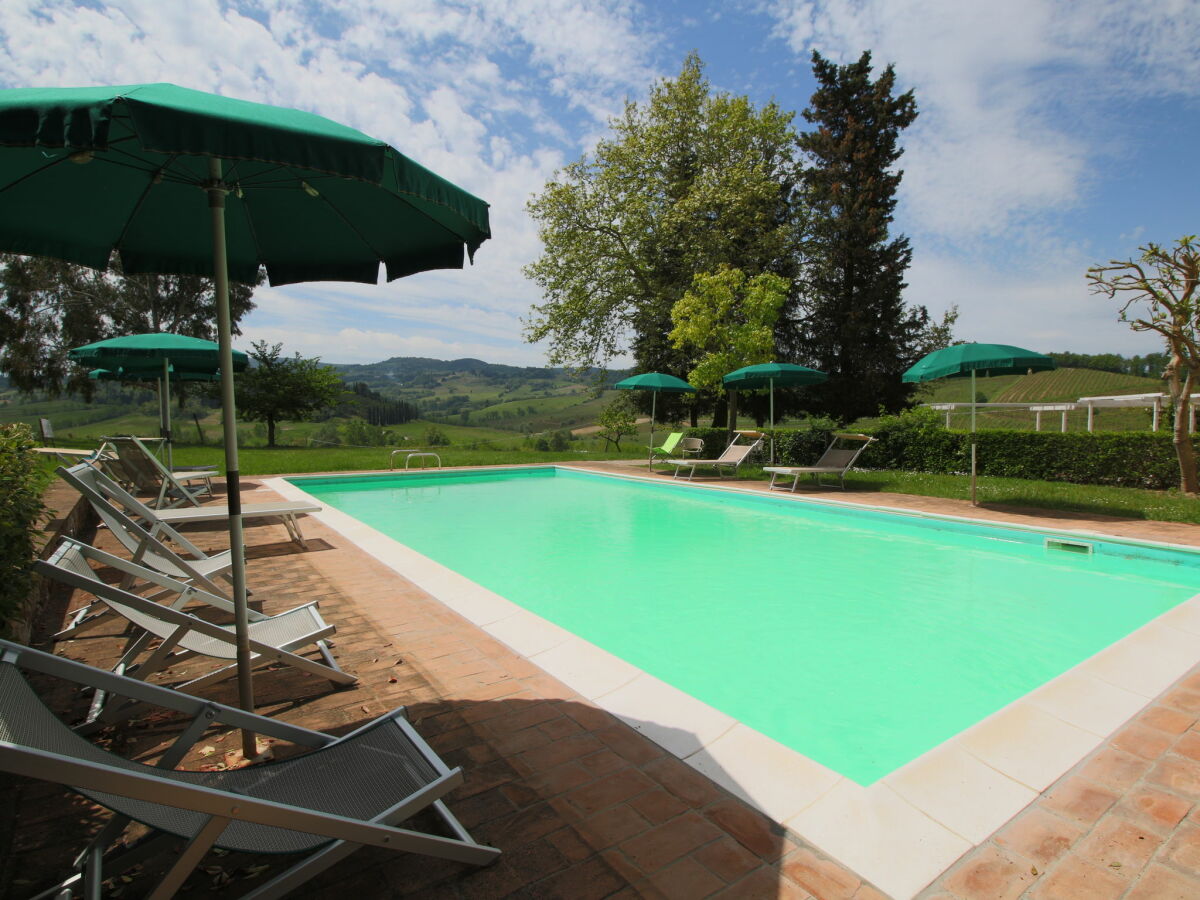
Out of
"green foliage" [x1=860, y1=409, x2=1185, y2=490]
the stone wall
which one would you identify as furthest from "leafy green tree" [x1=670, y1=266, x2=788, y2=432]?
the stone wall

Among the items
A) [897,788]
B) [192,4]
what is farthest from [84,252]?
[897,788]

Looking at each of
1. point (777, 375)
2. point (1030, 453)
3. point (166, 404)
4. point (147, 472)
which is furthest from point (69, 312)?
point (1030, 453)

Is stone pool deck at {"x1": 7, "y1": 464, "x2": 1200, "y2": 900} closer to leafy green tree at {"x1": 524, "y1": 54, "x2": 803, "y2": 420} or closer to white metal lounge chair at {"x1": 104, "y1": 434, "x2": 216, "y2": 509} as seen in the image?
white metal lounge chair at {"x1": 104, "y1": 434, "x2": 216, "y2": 509}

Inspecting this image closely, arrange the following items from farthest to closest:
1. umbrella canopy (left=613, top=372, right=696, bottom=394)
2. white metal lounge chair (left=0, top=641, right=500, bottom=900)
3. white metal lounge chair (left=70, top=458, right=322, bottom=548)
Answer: umbrella canopy (left=613, top=372, right=696, bottom=394) → white metal lounge chair (left=70, top=458, right=322, bottom=548) → white metal lounge chair (left=0, top=641, right=500, bottom=900)

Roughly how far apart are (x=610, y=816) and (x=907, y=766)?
1.25 metres

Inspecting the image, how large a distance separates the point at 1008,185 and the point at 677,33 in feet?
32.6

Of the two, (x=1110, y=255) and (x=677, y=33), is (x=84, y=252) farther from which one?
(x=677, y=33)

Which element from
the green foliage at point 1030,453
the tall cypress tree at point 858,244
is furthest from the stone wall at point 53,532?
the tall cypress tree at point 858,244

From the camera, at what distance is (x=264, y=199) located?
2.84m

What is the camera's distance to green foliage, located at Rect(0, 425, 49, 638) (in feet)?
9.25

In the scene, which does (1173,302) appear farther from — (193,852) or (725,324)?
(193,852)

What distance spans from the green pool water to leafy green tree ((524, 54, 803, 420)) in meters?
12.1

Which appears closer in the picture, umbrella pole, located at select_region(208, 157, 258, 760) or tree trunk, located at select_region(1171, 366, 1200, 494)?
umbrella pole, located at select_region(208, 157, 258, 760)

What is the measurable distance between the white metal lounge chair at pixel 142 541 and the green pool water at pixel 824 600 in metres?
2.44
